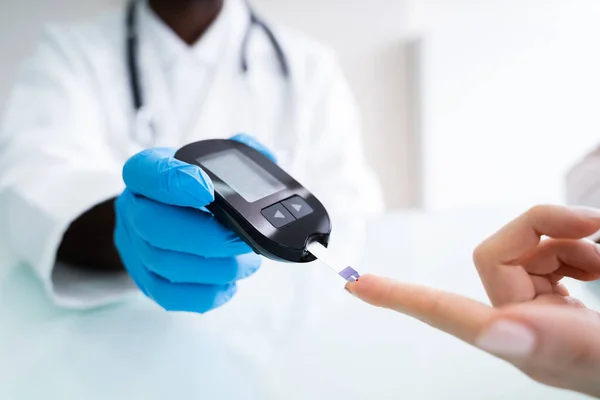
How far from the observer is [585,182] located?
0.49 metres

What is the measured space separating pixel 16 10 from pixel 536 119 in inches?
49.4

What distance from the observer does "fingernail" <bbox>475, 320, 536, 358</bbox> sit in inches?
7.9

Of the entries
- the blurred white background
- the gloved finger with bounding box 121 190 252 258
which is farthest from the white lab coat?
the blurred white background

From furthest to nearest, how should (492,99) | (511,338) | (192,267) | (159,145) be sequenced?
(492,99)
(159,145)
(192,267)
(511,338)

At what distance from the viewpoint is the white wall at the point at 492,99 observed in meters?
1.17

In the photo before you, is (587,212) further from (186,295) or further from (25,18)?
(25,18)

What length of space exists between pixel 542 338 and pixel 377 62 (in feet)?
3.98

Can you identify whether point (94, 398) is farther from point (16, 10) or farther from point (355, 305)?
point (16, 10)

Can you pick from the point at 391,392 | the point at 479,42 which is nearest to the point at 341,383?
the point at 391,392

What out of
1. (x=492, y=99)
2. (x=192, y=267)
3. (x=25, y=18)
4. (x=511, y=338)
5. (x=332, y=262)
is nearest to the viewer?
(x=511, y=338)

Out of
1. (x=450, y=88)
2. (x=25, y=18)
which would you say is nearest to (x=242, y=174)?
(x=25, y=18)

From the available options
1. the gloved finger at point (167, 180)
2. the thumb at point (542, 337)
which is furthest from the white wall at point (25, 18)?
the thumb at point (542, 337)

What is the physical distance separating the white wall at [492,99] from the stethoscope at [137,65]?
569 millimetres

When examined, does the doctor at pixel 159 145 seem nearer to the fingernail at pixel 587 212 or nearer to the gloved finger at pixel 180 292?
the gloved finger at pixel 180 292
